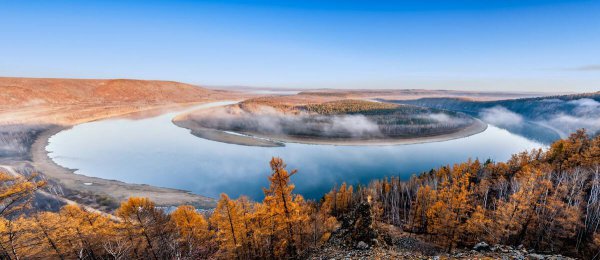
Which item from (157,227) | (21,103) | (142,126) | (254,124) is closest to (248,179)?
(157,227)

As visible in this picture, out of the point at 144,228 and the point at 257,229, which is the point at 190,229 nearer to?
the point at 144,228

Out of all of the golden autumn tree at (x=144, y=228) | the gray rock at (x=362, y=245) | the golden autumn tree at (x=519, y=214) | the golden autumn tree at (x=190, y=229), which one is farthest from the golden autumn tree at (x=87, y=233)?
the golden autumn tree at (x=519, y=214)

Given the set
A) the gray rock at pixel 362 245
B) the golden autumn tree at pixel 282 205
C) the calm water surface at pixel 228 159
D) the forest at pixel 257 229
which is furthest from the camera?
the calm water surface at pixel 228 159

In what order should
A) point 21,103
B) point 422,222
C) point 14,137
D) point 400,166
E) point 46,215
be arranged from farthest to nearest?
point 21,103 < point 14,137 < point 400,166 < point 422,222 < point 46,215

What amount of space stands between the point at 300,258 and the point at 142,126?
195 m

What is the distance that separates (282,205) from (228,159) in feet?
283

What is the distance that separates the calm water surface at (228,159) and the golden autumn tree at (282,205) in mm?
46290

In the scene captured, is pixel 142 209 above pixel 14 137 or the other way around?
above

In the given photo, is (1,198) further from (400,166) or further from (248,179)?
(400,166)

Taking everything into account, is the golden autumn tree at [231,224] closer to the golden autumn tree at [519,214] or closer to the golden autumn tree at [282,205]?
the golden autumn tree at [282,205]

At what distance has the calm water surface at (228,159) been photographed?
80125 millimetres

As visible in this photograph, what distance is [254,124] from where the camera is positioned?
6821 inches

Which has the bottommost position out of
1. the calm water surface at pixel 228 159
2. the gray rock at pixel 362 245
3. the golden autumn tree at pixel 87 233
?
the calm water surface at pixel 228 159

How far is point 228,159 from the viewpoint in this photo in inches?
4040
